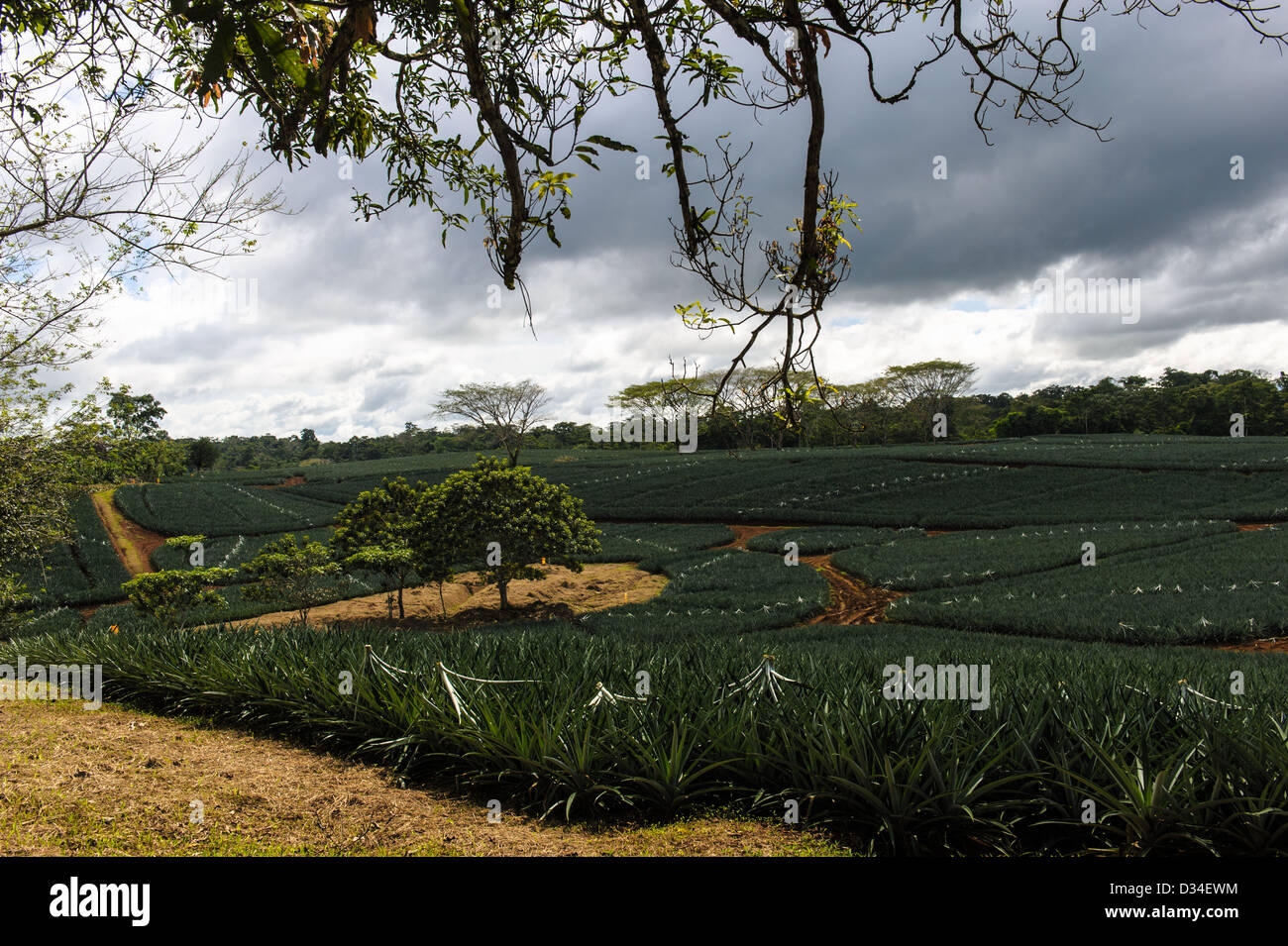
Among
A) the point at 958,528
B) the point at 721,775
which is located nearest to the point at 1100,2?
the point at 721,775

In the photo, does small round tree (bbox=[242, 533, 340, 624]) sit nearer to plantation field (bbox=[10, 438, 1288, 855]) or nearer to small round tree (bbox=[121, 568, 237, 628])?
small round tree (bbox=[121, 568, 237, 628])

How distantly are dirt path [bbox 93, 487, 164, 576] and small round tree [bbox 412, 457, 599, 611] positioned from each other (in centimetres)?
1626

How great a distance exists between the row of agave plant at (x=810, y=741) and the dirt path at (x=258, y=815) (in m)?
0.22

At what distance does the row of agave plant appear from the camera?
9.34 feet

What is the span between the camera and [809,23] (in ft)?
8.73

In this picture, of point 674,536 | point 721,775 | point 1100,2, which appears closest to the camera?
point 1100,2

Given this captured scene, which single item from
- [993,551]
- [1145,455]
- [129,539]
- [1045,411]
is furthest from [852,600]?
[1045,411]

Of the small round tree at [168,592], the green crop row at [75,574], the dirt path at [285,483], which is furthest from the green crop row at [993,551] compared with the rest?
the dirt path at [285,483]

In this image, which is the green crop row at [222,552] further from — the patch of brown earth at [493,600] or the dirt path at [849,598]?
the dirt path at [849,598]

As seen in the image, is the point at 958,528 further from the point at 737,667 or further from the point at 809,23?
the point at 809,23

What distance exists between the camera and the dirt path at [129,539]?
971 inches

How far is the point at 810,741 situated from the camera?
3.25 m
